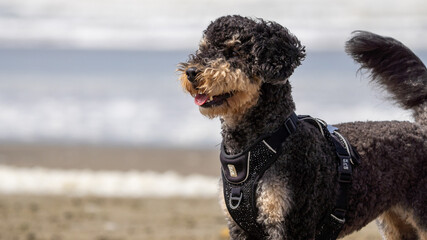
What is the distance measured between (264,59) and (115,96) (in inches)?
545

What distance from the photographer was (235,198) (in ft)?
14.5

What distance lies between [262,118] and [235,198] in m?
0.48

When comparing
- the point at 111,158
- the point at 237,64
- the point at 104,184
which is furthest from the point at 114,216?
the point at 237,64

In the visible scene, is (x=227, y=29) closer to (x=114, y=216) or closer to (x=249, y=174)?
(x=249, y=174)

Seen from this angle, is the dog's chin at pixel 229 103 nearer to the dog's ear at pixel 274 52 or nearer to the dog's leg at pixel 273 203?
the dog's ear at pixel 274 52

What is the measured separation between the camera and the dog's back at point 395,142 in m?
4.80

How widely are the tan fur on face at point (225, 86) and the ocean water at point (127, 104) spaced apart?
20.1 feet

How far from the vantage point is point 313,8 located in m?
37.4

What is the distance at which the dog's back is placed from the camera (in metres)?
4.80

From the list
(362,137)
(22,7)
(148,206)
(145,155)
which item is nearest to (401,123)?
(362,137)

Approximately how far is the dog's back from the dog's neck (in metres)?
0.63

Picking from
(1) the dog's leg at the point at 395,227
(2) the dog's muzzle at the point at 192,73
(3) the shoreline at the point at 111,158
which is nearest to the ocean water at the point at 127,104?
(3) the shoreline at the point at 111,158

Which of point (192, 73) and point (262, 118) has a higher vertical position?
point (192, 73)

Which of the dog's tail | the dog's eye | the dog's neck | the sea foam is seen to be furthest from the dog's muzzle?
the sea foam
